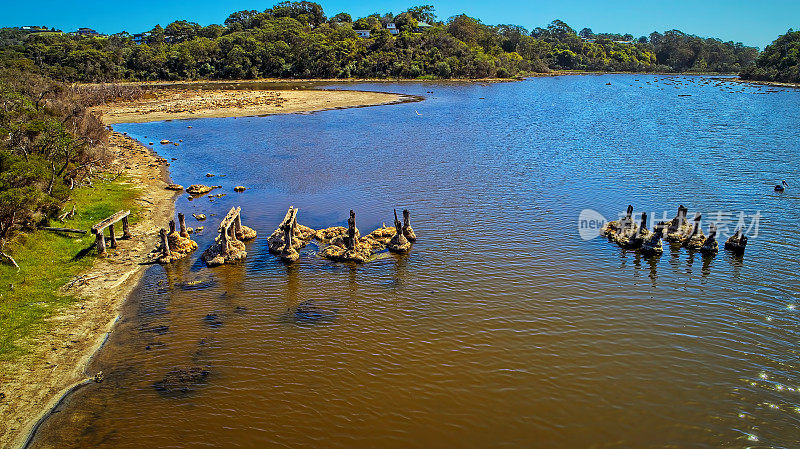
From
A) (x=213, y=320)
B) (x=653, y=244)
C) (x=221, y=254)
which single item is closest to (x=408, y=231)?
(x=221, y=254)

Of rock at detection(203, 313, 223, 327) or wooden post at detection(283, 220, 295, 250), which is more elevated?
wooden post at detection(283, 220, 295, 250)

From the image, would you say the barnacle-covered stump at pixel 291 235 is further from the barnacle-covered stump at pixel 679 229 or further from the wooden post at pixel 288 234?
the barnacle-covered stump at pixel 679 229

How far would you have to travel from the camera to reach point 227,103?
84312 mm

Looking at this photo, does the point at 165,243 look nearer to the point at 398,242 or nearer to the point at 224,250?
the point at 224,250

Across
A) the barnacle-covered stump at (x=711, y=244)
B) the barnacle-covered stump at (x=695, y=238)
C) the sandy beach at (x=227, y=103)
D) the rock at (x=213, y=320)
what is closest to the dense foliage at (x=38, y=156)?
the rock at (x=213, y=320)

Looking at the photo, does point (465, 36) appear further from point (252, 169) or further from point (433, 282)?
point (433, 282)

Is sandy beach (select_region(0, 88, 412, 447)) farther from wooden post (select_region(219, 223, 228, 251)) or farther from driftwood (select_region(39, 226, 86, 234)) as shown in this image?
wooden post (select_region(219, 223, 228, 251))

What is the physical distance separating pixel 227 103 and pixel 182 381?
249 feet

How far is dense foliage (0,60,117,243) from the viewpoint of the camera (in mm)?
21922

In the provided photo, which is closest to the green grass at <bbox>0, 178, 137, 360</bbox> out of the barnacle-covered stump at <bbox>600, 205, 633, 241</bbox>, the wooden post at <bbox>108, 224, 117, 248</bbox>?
the wooden post at <bbox>108, 224, 117, 248</bbox>

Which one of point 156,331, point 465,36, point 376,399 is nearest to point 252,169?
point 156,331

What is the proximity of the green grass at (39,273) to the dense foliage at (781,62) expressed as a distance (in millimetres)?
143467

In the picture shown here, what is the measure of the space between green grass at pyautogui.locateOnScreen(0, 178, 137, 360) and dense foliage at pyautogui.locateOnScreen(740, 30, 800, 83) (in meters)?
143

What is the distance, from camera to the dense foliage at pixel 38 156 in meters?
21.9
